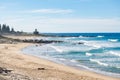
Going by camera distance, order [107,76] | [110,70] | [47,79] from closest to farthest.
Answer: [47,79] < [107,76] < [110,70]

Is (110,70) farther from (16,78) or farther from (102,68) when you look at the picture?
(16,78)

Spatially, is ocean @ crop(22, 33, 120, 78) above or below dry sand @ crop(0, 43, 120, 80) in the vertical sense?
below

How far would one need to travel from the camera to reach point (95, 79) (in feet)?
66.2

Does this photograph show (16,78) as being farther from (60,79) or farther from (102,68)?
(102,68)

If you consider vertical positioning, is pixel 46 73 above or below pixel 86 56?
above

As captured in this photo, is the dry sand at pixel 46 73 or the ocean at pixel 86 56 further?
the ocean at pixel 86 56

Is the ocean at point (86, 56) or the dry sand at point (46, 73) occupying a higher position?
the dry sand at point (46, 73)

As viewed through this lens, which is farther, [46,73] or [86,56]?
[86,56]

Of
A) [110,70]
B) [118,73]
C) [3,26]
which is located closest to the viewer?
[118,73]

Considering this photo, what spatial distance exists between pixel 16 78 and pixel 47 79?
3.03 meters

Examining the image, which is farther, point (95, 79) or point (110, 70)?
point (110, 70)

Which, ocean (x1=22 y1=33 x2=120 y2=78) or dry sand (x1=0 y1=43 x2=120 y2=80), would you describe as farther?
ocean (x1=22 y1=33 x2=120 y2=78)

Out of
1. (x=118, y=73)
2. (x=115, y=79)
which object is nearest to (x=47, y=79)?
(x=115, y=79)

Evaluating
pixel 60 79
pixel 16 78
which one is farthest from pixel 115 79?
pixel 16 78
